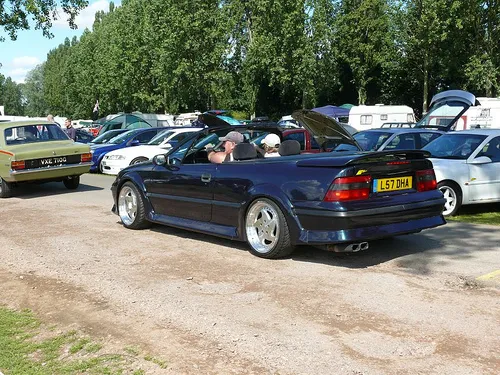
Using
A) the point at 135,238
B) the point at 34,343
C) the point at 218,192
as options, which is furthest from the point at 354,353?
the point at 135,238

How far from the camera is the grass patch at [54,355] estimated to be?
384cm

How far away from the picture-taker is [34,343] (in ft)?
14.3

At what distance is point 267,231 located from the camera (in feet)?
22.0

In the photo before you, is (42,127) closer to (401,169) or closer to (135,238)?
(135,238)

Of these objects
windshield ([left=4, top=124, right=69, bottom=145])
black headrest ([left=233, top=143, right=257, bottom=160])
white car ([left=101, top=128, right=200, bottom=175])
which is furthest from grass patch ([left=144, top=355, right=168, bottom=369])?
white car ([left=101, top=128, right=200, bottom=175])

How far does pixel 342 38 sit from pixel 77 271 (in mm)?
51965

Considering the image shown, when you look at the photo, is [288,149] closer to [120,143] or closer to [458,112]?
[458,112]

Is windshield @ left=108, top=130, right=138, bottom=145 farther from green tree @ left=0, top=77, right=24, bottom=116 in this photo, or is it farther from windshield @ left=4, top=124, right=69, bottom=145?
green tree @ left=0, top=77, right=24, bottom=116

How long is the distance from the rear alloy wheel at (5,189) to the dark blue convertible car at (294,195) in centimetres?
646

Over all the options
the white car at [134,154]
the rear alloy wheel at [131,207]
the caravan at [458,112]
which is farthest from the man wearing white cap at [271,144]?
the white car at [134,154]

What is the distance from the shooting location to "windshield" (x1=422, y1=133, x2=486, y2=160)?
10.7 metres

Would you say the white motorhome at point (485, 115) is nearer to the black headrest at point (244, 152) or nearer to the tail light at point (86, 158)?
the tail light at point (86, 158)

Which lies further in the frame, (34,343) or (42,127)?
(42,127)

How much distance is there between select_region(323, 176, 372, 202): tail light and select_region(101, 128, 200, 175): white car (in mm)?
12446
